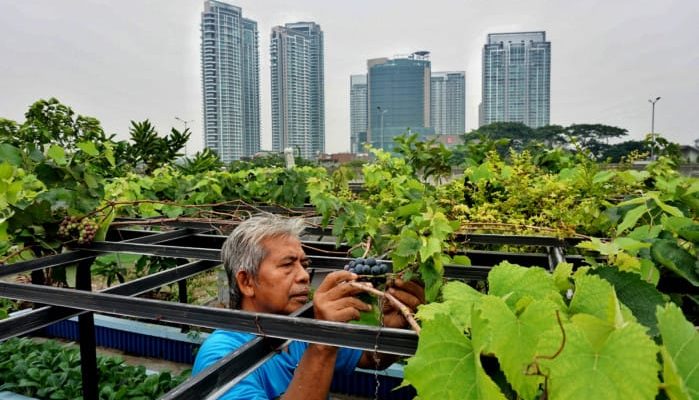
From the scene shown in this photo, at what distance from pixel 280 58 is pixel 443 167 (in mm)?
27317

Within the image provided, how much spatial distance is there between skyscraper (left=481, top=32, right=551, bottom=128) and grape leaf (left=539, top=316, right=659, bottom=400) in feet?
64.7

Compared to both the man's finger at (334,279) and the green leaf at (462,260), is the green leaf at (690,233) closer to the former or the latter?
the green leaf at (462,260)

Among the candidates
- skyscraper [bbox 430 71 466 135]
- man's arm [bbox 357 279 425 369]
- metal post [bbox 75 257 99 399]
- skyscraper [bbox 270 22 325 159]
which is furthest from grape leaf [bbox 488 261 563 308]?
skyscraper [bbox 270 22 325 159]

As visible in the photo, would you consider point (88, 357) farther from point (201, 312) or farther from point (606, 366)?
point (606, 366)

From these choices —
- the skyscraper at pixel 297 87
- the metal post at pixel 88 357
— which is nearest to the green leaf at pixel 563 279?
the metal post at pixel 88 357

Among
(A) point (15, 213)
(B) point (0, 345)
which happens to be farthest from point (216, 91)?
(A) point (15, 213)

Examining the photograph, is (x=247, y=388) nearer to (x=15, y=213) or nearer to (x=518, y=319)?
(x=518, y=319)

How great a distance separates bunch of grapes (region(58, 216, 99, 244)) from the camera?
2.38m

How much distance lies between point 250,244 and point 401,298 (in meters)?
0.52

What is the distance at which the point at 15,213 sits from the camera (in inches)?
93.0

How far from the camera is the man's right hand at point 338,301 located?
1.15 meters

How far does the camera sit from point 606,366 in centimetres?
52

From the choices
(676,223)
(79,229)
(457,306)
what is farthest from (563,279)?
(79,229)

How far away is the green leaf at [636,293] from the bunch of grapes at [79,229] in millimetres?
2217
